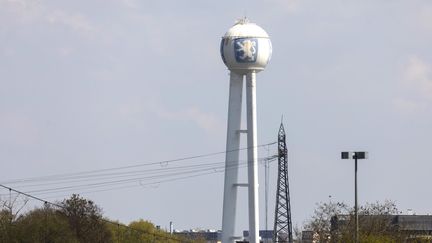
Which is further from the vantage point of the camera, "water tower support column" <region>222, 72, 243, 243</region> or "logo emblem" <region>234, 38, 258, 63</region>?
"water tower support column" <region>222, 72, 243, 243</region>

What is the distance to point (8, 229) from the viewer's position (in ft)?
369

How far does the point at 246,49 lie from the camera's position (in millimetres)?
118000

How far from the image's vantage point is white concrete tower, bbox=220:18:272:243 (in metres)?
118

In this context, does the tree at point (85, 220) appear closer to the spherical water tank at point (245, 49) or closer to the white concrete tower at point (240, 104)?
the white concrete tower at point (240, 104)

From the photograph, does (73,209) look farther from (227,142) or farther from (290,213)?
(290,213)

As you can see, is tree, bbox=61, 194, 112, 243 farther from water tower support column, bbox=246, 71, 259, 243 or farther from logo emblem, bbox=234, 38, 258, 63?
logo emblem, bbox=234, 38, 258, 63

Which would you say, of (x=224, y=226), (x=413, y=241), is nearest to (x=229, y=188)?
(x=224, y=226)

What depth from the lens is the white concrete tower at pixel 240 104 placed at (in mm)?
118375

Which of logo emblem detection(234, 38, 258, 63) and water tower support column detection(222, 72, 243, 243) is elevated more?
logo emblem detection(234, 38, 258, 63)

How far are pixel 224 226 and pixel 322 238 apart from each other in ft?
52.9

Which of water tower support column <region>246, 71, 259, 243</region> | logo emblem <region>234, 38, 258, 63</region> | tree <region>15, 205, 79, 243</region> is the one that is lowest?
tree <region>15, 205, 79, 243</region>

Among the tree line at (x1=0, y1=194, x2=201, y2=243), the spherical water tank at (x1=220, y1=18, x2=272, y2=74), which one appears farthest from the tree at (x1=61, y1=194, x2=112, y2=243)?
the spherical water tank at (x1=220, y1=18, x2=272, y2=74)

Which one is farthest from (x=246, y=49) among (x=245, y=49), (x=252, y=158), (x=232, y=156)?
(x=252, y=158)

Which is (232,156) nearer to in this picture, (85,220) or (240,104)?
(240,104)
